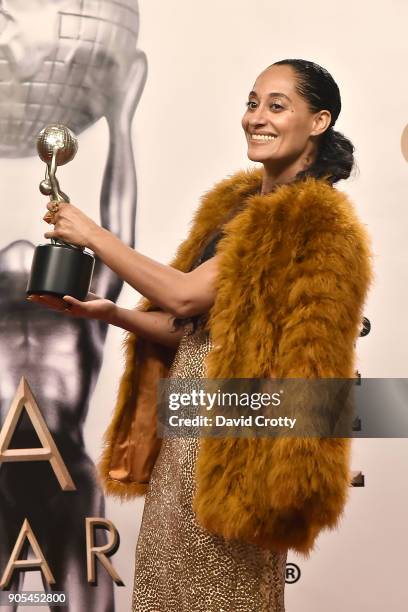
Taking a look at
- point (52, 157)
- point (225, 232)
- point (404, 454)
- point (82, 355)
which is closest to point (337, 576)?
point (404, 454)

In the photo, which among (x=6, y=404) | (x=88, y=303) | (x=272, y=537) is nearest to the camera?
(x=272, y=537)

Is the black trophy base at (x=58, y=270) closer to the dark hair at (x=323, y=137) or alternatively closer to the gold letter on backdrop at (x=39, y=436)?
the dark hair at (x=323, y=137)

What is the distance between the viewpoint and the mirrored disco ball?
2213 mm

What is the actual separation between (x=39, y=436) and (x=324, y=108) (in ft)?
3.70

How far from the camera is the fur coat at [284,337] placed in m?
1.27

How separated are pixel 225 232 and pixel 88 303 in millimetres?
244

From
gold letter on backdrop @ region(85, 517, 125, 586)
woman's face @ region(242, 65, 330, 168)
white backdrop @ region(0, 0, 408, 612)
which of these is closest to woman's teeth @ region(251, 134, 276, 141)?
woman's face @ region(242, 65, 330, 168)

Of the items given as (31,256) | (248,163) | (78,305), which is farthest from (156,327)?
(248,163)

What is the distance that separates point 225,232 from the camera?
1404mm

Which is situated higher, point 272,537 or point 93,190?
point 93,190

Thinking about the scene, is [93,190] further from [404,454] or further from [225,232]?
[404,454]

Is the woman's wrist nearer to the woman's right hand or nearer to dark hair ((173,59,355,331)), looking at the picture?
the woman's right hand

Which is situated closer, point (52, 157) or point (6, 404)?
point (52, 157)

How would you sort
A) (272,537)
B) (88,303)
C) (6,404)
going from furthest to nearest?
(6,404)
(88,303)
(272,537)
